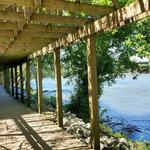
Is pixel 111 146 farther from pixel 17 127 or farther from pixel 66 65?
pixel 66 65

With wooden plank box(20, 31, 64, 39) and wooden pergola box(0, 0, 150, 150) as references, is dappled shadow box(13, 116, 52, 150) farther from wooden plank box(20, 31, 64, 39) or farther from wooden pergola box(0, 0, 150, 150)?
wooden plank box(20, 31, 64, 39)

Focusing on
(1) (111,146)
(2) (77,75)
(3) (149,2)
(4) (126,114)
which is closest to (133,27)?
(2) (77,75)

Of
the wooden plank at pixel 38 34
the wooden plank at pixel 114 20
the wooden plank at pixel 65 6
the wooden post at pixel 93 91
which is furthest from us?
the wooden plank at pixel 38 34

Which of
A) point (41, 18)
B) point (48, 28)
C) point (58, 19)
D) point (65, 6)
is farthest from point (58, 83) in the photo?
point (65, 6)

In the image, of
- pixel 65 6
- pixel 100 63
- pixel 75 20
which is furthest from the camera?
pixel 100 63

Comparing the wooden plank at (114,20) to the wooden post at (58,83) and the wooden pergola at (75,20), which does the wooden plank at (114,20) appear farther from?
the wooden post at (58,83)

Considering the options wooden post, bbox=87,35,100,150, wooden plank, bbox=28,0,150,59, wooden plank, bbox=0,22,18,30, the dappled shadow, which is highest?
wooden plank, bbox=0,22,18,30

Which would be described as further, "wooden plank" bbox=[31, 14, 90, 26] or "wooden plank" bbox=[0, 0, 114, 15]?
"wooden plank" bbox=[31, 14, 90, 26]

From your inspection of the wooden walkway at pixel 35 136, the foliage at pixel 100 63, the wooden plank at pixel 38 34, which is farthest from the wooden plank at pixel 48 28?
the foliage at pixel 100 63

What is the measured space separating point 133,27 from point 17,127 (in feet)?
33.6

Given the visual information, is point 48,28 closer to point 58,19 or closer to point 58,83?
point 58,19

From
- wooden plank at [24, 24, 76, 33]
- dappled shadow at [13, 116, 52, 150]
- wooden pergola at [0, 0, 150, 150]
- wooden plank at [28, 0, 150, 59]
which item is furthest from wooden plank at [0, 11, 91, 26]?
dappled shadow at [13, 116, 52, 150]

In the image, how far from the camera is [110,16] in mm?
6719

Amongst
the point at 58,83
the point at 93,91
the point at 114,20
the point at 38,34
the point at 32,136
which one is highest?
the point at 38,34
